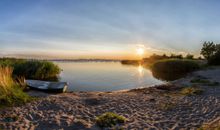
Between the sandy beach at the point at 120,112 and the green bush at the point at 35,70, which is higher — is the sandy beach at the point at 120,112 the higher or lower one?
the lower one

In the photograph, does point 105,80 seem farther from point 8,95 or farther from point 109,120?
point 109,120

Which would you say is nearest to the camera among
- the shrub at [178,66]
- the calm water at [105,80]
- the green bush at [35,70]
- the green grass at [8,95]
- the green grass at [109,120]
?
the green grass at [109,120]

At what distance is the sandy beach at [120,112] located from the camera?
7.36m

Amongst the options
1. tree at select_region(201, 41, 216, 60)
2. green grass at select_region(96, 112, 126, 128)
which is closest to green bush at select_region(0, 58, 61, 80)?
green grass at select_region(96, 112, 126, 128)

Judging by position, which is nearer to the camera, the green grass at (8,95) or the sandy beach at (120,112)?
the sandy beach at (120,112)

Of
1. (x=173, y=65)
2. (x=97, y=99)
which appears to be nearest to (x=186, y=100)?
(x=97, y=99)

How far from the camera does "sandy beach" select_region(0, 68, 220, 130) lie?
736 centimetres

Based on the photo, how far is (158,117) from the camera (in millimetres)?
8172

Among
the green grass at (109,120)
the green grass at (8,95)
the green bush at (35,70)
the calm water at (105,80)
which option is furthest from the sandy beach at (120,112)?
the green bush at (35,70)

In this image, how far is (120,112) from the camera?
897cm

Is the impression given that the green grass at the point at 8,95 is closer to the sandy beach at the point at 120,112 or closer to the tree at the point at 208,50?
the sandy beach at the point at 120,112

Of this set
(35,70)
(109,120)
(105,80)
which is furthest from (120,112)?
(35,70)

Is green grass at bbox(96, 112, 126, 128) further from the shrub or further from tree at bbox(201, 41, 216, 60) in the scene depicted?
tree at bbox(201, 41, 216, 60)

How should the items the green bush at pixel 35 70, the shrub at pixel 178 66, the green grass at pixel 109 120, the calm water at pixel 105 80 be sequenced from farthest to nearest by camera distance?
the shrub at pixel 178 66, the green bush at pixel 35 70, the calm water at pixel 105 80, the green grass at pixel 109 120
